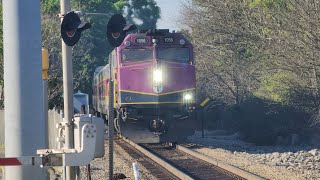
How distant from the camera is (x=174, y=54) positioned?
23.9 metres

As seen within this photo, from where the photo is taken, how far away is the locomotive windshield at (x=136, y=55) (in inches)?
936

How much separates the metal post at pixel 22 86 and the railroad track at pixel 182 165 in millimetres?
6958

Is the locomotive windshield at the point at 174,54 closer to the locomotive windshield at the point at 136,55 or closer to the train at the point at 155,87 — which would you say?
the train at the point at 155,87

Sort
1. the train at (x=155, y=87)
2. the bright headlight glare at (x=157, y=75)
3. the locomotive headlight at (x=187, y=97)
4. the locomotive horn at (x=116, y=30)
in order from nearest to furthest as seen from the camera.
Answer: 1. the locomotive horn at (x=116, y=30)
2. the train at (x=155, y=87)
3. the bright headlight glare at (x=157, y=75)
4. the locomotive headlight at (x=187, y=97)

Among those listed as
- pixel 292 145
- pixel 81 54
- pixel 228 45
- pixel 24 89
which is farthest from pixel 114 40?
pixel 81 54

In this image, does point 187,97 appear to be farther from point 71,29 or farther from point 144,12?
point 144,12

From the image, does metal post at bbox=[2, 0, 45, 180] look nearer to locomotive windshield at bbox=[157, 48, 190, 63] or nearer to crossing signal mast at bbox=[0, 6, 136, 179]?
crossing signal mast at bbox=[0, 6, 136, 179]

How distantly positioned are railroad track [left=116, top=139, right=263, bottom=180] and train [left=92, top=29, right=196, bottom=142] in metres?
0.87

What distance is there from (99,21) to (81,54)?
19.5 m

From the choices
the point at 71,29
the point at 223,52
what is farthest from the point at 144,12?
the point at 71,29

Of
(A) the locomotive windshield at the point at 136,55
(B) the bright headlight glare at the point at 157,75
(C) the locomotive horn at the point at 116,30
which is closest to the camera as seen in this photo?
(C) the locomotive horn at the point at 116,30

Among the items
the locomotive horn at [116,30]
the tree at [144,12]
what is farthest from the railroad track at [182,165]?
the tree at [144,12]

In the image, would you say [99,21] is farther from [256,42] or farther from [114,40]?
[114,40]

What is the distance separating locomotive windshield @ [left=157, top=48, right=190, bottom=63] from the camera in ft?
78.1
